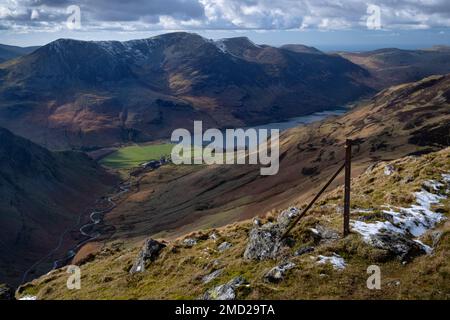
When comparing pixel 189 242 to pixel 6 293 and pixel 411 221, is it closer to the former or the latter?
pixel 6 293

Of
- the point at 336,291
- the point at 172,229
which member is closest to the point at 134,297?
the point at 336,291

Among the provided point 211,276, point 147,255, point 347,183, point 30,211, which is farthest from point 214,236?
point 30,211

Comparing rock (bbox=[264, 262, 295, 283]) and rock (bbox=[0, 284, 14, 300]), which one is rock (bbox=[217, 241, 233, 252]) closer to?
rock (bbox=[264, 262, 295, 283])

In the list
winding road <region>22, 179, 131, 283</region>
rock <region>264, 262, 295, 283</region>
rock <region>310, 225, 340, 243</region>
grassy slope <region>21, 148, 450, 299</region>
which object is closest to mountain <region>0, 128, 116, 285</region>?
winding road <region>22, 179, 131, 283</region>
